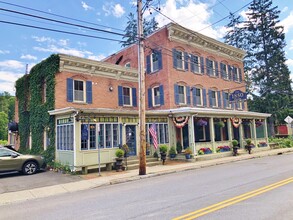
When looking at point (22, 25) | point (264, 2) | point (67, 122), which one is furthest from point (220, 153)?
point (264, 2)

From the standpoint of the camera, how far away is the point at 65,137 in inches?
559

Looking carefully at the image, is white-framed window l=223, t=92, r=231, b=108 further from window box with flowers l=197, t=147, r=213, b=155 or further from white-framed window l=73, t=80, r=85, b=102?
white-framed window l=73, t=80, r=85, b=102

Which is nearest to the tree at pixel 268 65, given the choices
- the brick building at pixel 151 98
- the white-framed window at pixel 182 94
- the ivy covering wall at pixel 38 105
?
the brick building at pixel 151 98

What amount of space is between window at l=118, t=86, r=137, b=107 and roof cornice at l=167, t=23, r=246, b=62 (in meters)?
5.73

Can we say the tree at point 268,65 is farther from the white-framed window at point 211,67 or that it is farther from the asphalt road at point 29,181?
the asphalt road at point 29,181

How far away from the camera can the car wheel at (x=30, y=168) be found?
13.3 metres

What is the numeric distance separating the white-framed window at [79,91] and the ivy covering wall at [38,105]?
159 centimetres

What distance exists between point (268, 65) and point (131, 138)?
28379 mm

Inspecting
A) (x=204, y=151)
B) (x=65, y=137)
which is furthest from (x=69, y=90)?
(x=204, y=151)

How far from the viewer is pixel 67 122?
46.1 feet

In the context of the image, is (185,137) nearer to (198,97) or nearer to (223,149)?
(223,149)

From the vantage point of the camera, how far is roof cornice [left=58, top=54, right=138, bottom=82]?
17.0 m

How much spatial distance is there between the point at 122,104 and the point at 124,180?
9.87 meters

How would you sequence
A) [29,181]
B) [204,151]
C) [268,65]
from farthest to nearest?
[268,65], [204,151], [29,181]
